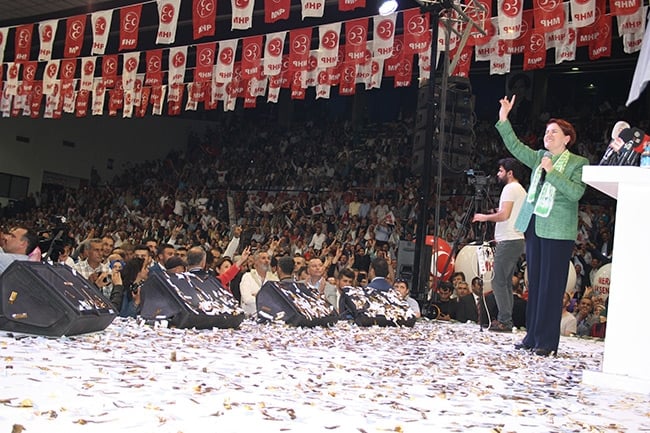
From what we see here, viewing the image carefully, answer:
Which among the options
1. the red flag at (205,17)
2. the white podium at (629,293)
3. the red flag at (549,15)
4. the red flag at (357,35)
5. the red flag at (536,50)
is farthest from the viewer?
the red flag at (357,35)

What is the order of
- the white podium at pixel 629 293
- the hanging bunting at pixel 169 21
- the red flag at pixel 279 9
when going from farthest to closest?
the hanging bunting at pixel 169 21, the red flag at pixel 279 9, the white podium at pixel 629 293

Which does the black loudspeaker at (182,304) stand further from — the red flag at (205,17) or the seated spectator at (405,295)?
the red flag at (205,17)

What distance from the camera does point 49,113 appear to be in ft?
59.6

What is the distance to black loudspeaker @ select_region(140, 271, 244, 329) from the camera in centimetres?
464

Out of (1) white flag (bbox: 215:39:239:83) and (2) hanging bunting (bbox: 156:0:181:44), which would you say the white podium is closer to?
(2) hanging bunting (bbox: 156:0:181:44)

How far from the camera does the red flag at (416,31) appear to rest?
432 inches

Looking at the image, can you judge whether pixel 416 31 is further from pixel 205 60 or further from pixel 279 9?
pixel 205 60

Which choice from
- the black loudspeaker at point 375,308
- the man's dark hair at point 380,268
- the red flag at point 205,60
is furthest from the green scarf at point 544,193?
the red flag at point 205,60

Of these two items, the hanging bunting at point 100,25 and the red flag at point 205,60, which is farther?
the red flag at point 205,60

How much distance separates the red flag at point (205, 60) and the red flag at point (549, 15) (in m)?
6.49

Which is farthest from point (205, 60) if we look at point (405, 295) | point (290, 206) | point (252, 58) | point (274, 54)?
point (405, 295)

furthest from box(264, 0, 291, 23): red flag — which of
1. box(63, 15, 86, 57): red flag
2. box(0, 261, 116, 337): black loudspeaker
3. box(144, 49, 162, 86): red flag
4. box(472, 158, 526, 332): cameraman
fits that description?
box(0, 261, 116, 337): black loudspeaker

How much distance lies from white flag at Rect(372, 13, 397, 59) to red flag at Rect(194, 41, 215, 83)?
3748mm

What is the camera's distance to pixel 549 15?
955cm
